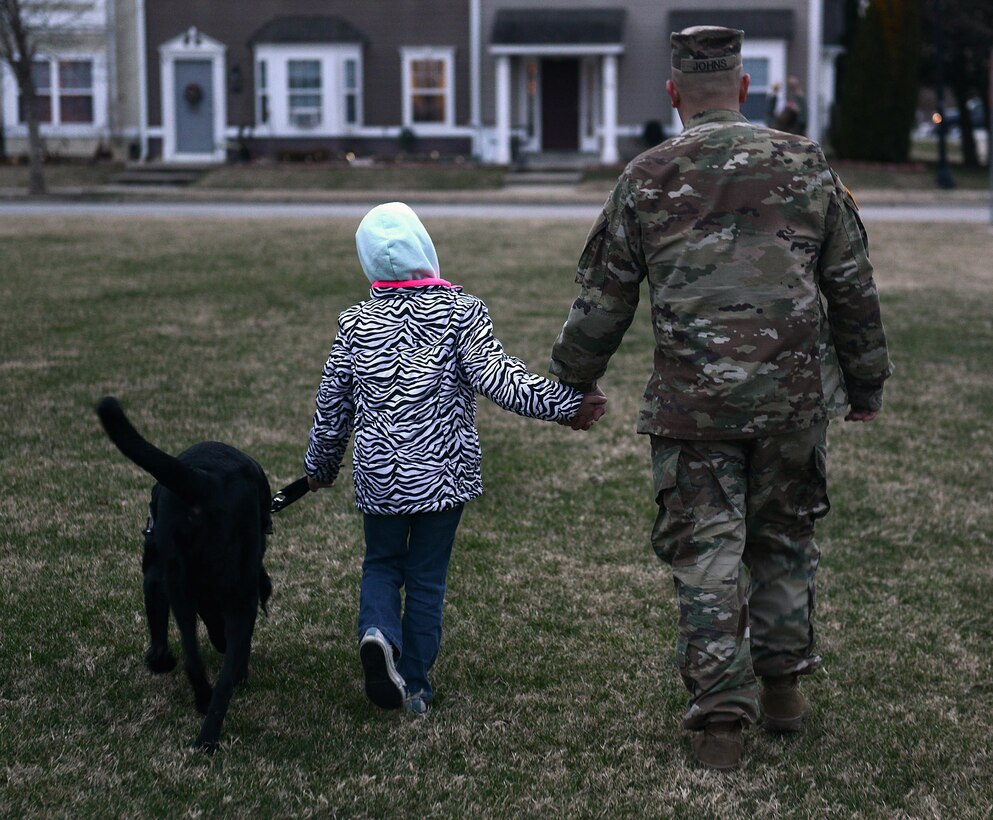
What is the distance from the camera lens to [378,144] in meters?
33.8

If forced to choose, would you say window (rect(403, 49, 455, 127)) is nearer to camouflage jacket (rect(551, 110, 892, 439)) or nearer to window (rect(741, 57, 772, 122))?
window (rect(741, 57, 772, 122))

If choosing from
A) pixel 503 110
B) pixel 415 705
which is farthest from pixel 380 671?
pixel 503 110

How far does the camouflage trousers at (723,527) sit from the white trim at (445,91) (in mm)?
30859

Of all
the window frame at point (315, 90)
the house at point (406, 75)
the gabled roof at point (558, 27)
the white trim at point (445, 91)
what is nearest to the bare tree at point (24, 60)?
the house at point (406, 75)

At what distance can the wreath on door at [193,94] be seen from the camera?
33.4 m

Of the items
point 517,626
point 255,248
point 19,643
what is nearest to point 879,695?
point 517,626

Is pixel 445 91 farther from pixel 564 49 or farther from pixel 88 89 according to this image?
pixel 88 89

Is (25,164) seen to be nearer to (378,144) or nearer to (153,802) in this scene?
(378,144)

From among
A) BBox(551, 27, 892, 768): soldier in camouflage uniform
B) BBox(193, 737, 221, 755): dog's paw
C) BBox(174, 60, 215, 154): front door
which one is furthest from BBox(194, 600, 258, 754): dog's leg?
BBox(174, 60, 215, 154): front door

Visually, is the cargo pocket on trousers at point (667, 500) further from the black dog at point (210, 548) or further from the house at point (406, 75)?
the house at point (406, 75)

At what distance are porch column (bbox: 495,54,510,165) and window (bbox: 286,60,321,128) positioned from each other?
4580mm

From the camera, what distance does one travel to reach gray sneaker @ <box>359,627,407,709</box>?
3.72m

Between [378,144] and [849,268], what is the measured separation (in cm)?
3114

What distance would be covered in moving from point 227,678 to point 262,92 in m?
31.5
